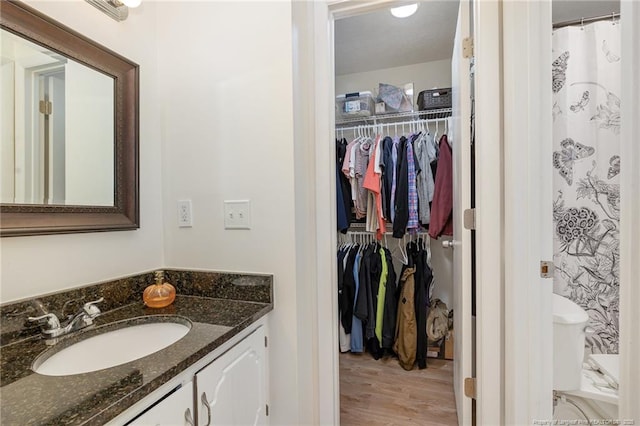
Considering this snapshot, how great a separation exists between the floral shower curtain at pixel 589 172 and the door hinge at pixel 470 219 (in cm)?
59

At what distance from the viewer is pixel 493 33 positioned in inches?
45.1

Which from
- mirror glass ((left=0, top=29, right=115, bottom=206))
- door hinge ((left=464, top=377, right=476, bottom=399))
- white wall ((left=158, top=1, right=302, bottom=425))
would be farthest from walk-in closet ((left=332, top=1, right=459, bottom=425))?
mirror glass ((left=0, top=29, right=115, bottom=206))

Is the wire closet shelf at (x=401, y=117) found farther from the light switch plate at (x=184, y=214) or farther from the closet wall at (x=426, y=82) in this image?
the light switch plate at (x=184, y=214)

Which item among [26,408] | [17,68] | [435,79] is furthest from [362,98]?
[26,408]

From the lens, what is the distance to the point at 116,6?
1162 mm

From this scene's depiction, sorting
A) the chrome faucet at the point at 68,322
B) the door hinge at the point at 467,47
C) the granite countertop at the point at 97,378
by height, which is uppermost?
the door hinge at the point at 467,47

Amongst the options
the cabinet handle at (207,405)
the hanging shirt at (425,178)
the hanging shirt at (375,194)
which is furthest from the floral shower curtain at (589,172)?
the cabinet handle at (207,405)

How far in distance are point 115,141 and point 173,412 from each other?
0.99 meters

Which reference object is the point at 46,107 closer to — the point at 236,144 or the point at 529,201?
the point at 236,144

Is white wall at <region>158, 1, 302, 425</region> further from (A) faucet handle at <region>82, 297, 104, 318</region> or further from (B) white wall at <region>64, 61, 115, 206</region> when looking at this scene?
(A) faucet handle at <region>82, 297, 104, 318</region>

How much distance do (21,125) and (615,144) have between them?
2.35 metres

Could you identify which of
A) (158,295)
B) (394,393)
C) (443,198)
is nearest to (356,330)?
(394,393)

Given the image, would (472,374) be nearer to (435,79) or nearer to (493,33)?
(493,33)

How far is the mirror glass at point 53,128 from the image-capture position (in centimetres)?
86
